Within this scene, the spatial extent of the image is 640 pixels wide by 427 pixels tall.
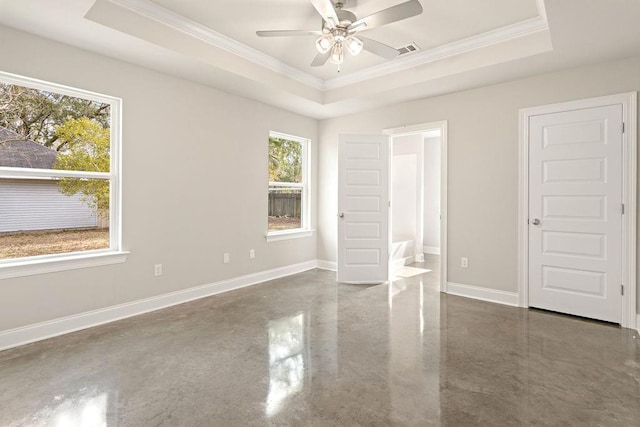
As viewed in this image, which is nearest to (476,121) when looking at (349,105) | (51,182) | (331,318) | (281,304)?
(349,105)

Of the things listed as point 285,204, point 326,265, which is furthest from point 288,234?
point 326,265

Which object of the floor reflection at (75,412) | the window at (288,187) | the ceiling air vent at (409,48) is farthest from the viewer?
the window at (288,187)

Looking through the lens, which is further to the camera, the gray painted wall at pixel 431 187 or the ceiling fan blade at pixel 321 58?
the gray painted wall at pixel 431 187

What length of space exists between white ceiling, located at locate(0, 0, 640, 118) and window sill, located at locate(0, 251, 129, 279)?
1.92 meters

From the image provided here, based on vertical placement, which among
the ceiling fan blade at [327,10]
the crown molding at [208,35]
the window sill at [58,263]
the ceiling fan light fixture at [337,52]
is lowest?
the window sill at [58,263]

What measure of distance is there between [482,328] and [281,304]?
209 centimetres

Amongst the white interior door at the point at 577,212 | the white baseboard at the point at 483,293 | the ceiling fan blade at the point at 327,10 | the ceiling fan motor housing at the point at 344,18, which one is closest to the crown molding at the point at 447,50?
the white interior door at the point at 577,212

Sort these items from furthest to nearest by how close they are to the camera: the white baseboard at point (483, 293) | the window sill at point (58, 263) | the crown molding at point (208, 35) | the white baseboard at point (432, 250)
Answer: the white baseboard at point (432, 250), the white baseboard at point (483, 293), the crown molding at point (208, 35), the window sill at point (58, 263)

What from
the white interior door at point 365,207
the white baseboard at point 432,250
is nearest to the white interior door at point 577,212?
the white interior door at point 365,207

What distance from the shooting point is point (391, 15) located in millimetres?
2436

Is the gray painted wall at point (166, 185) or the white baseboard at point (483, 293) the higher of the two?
the gray painted wall at point (166, 185)

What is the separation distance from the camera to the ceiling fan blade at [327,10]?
2.38 m

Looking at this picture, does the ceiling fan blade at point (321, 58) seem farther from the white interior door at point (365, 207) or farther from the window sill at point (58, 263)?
the window sill at point (58, 263)

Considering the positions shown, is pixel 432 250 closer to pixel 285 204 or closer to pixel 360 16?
pixel 285 204
